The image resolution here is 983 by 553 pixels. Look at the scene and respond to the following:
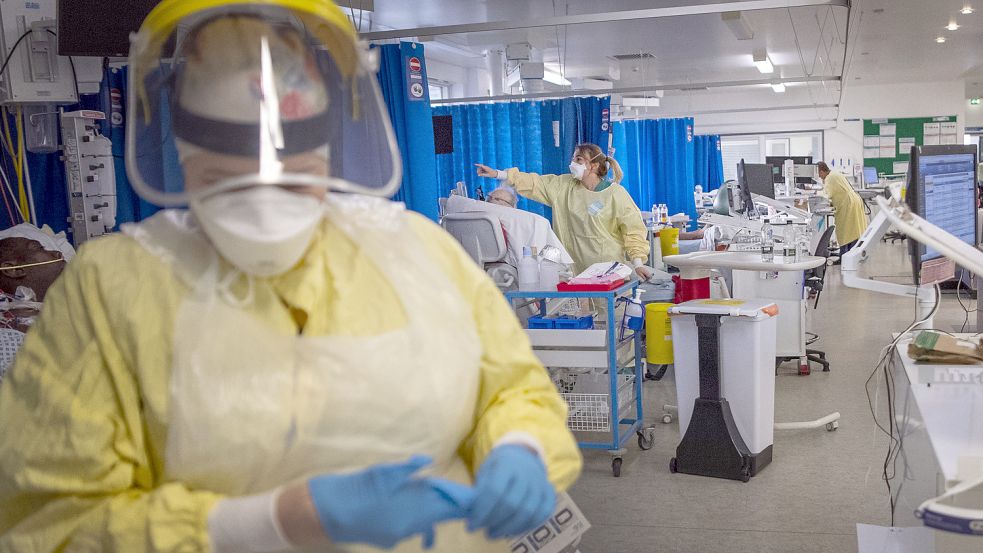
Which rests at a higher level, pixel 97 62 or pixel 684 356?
pixel 97 62

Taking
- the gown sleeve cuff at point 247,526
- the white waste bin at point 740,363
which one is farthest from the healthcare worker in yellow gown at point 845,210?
the gown sleeve cuff at point 247,526

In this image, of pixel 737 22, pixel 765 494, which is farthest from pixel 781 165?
pixel 765 494

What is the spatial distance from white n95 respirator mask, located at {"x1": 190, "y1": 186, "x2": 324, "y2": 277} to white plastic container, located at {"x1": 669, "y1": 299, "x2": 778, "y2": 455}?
8.74ft

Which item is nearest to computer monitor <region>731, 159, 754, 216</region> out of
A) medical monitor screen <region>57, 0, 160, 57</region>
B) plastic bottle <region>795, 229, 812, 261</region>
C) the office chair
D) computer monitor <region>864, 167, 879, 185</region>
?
plastic bottle <region>795, 229, 812, 261</region>

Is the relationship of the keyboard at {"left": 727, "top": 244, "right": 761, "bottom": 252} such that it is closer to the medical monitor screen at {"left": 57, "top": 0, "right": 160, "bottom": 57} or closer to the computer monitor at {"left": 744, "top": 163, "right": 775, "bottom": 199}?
the computer monitor at {"left": 744, "top": 163, "right": 775, "bottom": 199}

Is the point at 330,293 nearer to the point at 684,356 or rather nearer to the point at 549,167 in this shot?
the point at 684,356

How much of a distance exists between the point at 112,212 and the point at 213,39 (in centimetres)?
299

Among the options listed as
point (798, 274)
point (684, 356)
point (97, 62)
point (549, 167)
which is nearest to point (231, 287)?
point (684, 356)

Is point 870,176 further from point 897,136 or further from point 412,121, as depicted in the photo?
point 412,121

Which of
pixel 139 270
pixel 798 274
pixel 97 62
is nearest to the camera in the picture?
pixel 139 270

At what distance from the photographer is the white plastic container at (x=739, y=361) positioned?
3.49 meters

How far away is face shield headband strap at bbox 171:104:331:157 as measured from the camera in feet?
3.59

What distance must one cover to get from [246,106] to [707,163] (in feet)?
43.8

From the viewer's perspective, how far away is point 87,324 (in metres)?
1.07
